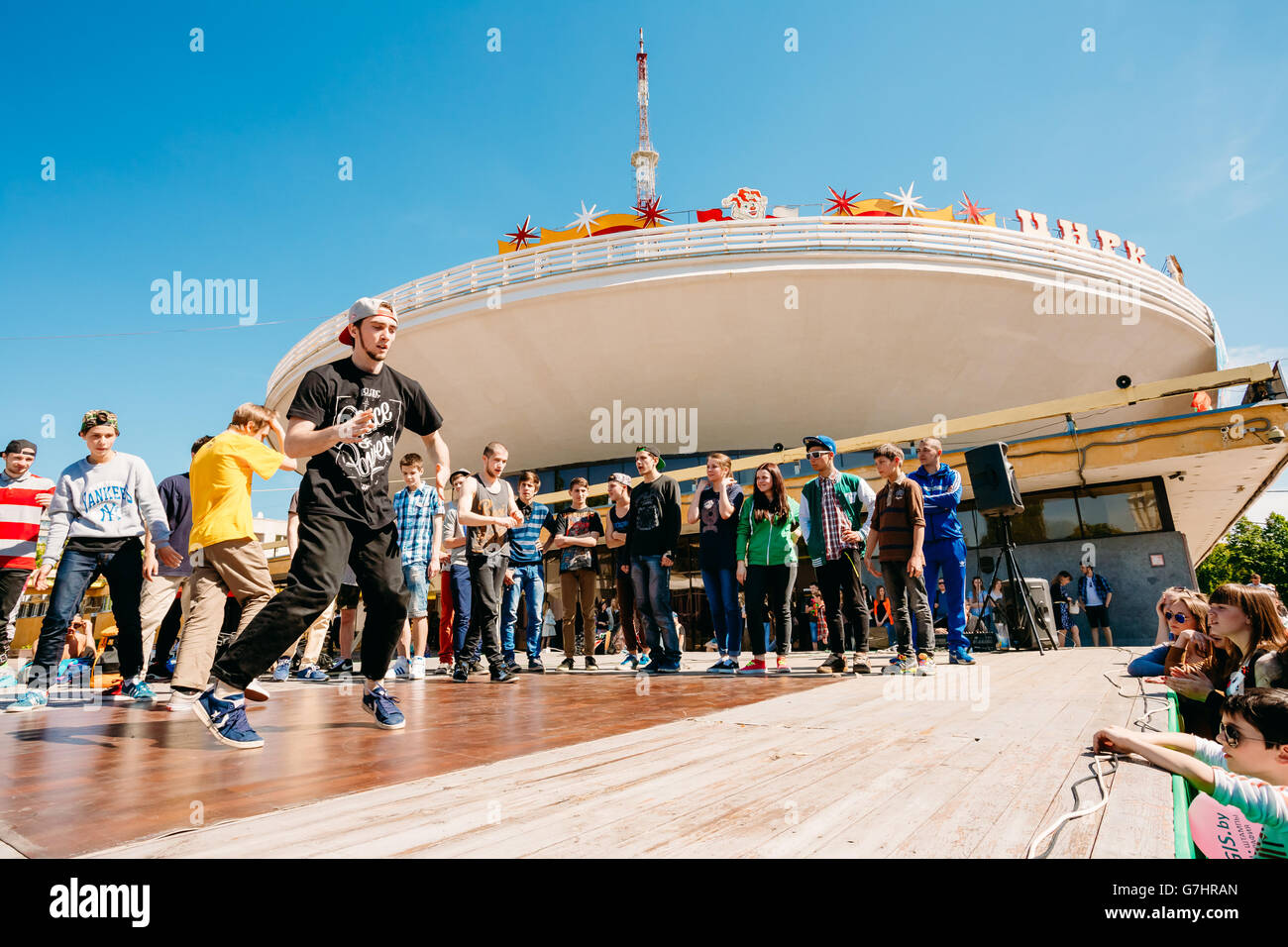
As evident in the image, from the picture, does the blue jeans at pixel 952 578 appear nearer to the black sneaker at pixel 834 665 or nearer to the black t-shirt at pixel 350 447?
the black sneaker at pixel 834 665

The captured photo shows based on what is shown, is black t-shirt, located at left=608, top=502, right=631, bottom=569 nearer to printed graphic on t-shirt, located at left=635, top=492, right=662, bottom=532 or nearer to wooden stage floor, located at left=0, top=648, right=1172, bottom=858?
printed graphic on t-shirt, located at left=635, top=492, right=662, bottom=532

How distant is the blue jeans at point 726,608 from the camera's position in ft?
20.3

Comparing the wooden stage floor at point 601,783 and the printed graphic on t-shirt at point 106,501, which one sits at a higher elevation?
the printed graphic on t-shirt at point 106,501

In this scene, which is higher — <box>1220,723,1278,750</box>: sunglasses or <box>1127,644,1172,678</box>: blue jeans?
<box>1220,723,1278,750</box>: sunglasses

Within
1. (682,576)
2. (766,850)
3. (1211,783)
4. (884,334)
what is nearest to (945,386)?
(884,334)

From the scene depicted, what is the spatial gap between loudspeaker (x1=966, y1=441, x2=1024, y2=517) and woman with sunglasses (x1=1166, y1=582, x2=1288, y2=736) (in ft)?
12.5

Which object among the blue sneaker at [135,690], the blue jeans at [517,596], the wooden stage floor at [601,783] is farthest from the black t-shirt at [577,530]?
the blue sneaker at [135,690]

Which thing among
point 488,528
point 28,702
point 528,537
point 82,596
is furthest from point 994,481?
point 28,702

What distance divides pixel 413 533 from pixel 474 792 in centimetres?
499

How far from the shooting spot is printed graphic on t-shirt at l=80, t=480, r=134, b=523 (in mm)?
4613

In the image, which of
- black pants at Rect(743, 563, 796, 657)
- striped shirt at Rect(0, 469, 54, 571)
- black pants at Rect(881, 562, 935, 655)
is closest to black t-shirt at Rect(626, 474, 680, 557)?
black pants at Rect(743, 563, 796, 657)

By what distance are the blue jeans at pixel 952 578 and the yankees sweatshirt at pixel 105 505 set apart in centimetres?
620

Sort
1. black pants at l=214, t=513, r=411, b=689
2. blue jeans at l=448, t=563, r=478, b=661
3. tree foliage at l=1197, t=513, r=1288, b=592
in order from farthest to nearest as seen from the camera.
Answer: tree foliage at l=1197, t=513, r=1288, b=592, blue jeans at l=448, t=563, r=478, b=661, black pants at l=214, t=513, r=411, b=689

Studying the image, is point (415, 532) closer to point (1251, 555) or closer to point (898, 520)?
point (898, 520)
